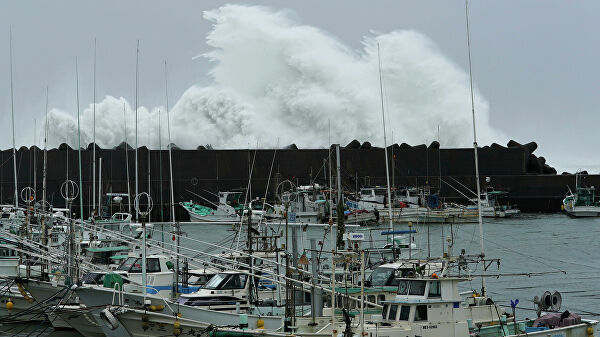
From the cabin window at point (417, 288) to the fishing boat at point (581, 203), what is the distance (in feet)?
234

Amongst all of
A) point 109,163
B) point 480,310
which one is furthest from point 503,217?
point 480,310

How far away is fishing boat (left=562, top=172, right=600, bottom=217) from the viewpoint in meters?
89.6

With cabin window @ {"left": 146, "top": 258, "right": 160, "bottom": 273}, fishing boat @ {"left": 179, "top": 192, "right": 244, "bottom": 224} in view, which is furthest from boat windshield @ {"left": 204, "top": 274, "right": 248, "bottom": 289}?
fishing boat @ {"left": 179, "top": 192, "right": 244, "bottom": 224}

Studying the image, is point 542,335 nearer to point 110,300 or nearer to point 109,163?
point 110,300

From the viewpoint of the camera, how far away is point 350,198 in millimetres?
80188

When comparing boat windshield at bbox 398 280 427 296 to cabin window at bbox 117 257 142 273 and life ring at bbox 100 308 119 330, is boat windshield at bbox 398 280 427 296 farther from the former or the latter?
cabin window at bbox 117 257 142 273

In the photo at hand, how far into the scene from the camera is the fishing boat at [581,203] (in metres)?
89.6

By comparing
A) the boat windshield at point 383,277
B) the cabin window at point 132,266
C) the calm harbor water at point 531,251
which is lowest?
the calm harbor water at point 531,251

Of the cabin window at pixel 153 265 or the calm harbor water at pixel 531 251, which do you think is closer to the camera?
the cabin window at pixel 153 265

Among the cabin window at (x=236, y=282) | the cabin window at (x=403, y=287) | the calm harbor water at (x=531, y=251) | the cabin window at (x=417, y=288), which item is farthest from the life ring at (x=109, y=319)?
the cabin window at (x=417, y=288)

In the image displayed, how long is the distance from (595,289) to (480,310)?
19756 mm

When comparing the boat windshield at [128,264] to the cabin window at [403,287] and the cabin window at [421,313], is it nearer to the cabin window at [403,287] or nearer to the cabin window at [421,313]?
the cabin window at [403,287]

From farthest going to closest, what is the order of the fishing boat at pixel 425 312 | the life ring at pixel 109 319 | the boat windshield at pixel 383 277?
1. the boat windshield at pixel 383 277
2. the life ring at pixel 109 319
3. the fishing boat at pixel 425 312

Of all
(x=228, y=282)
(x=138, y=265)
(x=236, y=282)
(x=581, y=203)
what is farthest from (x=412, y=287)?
(x=581, y=203)
